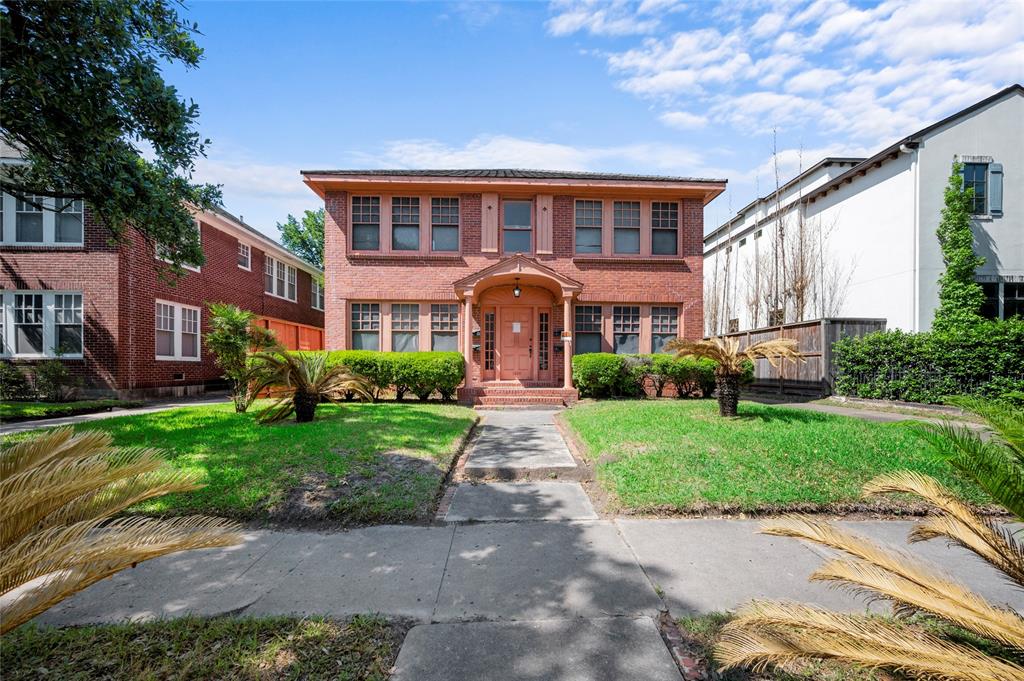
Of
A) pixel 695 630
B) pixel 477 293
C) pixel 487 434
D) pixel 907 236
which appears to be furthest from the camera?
pixel 907 236

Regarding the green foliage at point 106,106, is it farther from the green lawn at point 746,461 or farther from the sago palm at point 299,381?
the green lawn at point 746,461

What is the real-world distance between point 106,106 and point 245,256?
43.8 ft

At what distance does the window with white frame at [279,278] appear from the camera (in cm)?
1959

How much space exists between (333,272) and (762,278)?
17.5 metres

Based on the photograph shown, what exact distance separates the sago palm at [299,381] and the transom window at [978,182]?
730 inches

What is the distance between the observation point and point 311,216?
38.0 m

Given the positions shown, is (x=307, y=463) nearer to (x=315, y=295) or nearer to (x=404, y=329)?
(x=404, y=329)

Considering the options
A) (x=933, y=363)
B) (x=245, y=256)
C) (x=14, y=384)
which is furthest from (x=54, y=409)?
(x=933, y=363)

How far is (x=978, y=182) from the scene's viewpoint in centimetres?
1369

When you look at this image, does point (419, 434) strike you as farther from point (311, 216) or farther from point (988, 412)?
point (311, 216)

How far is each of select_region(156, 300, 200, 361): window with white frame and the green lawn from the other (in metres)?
14.0

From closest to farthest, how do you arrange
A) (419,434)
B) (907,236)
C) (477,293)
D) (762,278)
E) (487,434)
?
(419,434) < (487,434) < (477,293) < (907,236) < (762,278)

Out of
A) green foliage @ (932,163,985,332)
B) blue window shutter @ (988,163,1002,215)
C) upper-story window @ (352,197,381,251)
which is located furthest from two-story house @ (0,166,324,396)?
blue window shutter @ (988,163,1002,215)

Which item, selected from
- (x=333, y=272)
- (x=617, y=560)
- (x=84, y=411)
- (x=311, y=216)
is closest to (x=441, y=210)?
(x=333, y=272)
